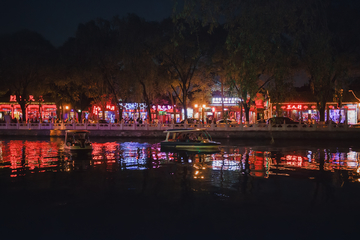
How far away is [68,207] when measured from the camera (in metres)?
7.45

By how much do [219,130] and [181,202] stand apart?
2257cm

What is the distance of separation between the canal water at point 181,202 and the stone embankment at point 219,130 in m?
15.7

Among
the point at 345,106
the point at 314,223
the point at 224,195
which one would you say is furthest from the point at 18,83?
the point at 345,106

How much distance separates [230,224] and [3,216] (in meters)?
5.54

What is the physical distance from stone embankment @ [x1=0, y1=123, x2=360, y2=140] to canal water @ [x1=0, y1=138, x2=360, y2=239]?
15.7 metres

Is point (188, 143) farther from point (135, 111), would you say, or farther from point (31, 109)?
point (31, 109)

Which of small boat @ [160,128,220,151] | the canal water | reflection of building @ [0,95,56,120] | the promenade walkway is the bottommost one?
the canal water

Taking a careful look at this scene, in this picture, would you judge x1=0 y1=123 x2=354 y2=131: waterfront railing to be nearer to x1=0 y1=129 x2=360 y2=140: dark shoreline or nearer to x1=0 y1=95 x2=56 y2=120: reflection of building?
x1=0 y1=129 x2=360 y2=140: dark shoreline

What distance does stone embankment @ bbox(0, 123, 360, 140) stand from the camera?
27359 mm

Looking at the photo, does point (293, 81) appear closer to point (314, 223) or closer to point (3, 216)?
point (314, 223)

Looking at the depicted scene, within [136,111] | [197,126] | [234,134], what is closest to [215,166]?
[234,134]

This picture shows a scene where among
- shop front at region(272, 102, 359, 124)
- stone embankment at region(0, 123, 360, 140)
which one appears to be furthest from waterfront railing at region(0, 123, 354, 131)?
shop front at region(272, 102, 359, 124)

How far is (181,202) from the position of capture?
7.76m

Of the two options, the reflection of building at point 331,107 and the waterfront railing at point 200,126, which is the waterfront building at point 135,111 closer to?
the waterfront railing at point 200,126
